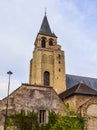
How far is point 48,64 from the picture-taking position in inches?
2832

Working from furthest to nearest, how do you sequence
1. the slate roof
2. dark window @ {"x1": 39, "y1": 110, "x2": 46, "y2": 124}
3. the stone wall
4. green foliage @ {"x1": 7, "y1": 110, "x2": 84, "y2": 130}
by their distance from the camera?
the slate roof, dark window @ {"x1": 39, "y1": 110, "x2": 46, "y2": 124}, the stone wall, green foliage @ {"x1": 7, "y1": 110, "x2": 84, "y2": 130}

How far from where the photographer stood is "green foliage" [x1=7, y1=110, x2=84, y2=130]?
3491cm

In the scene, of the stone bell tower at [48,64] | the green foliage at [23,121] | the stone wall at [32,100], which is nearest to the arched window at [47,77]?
the stone bell tower at [48,64]

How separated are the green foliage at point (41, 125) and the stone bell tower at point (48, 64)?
30364 mm

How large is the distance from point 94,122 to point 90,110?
1.75 meters

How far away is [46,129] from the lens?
35844mm

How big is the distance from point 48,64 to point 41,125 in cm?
3683

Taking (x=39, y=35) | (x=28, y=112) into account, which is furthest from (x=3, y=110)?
(x=39, y=35)

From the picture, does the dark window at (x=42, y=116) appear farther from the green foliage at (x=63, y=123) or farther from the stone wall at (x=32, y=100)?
the green foliage at (x=63, y=123)

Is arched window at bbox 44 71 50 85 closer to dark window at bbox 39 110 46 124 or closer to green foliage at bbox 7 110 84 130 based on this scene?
green foliage at bbox 7 110 84 130

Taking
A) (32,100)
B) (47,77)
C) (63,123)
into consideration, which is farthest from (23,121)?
(47,77)

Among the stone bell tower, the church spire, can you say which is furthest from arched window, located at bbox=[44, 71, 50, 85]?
the church spire

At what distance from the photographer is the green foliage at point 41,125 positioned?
3491cm

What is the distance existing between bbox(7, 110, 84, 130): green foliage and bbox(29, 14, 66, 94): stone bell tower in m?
30.4
